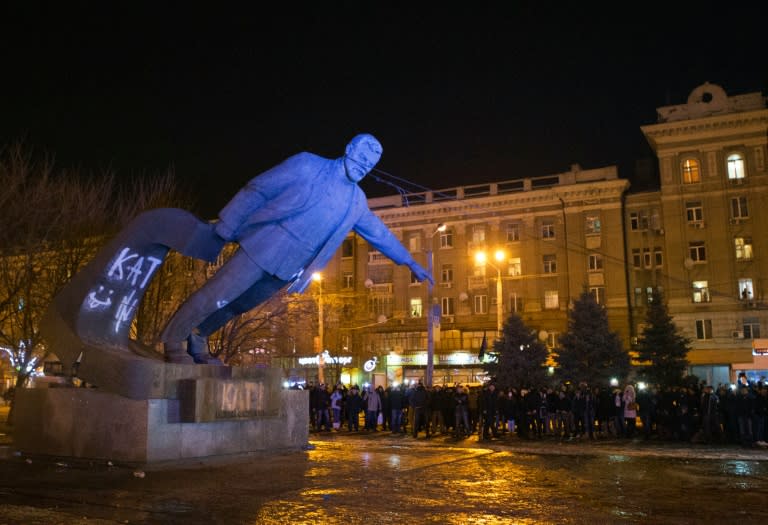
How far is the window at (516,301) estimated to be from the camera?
176 feet

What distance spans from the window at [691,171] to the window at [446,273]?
18.1 meters

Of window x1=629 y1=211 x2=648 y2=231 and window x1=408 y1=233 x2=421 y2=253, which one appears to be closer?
window x1=629 y1=211 x2=648 y2=231

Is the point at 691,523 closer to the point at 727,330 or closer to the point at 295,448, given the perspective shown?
the point at 295,448

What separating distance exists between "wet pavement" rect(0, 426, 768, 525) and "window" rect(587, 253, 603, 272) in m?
41.6

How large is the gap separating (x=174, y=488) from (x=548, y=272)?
48002mm

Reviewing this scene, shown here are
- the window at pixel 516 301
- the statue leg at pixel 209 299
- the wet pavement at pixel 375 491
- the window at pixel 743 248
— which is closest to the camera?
the wet pavement at pixel 375 491

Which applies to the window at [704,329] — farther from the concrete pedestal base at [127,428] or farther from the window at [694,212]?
the concrete pedestal base at [127,428]

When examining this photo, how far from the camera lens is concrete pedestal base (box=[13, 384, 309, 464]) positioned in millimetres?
8844

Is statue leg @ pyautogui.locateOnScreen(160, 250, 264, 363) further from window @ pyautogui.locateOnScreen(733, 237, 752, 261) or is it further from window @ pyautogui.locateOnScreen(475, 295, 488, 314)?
window @ pyautogui.locateOnScreen(475, 295, 488, 314)

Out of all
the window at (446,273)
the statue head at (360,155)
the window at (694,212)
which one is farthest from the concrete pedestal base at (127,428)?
the window at (446,273)

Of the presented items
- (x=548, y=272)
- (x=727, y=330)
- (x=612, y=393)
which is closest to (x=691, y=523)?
(x=612, y=393)

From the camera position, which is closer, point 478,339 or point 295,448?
point 295,448

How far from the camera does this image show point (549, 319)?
172ft

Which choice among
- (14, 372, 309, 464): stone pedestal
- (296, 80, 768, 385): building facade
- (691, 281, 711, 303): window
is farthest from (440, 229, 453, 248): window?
(14, 372, 309, 464): stone pedestal
